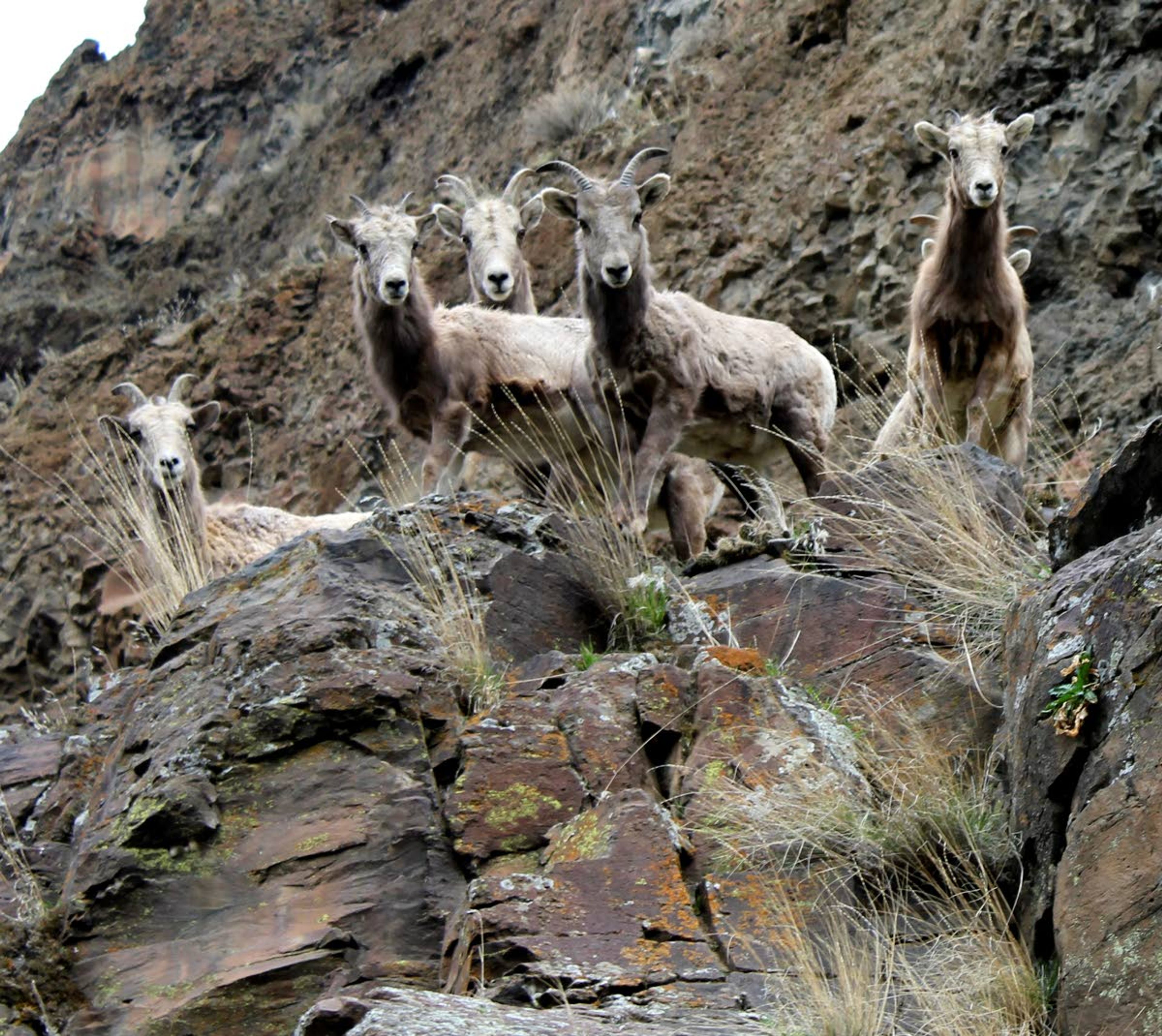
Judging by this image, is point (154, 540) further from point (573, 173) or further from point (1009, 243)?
point (1009, 243)

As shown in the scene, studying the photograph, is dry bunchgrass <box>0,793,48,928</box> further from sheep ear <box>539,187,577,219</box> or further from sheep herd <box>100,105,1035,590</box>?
sheep ear <box>539,187,577,219</box>

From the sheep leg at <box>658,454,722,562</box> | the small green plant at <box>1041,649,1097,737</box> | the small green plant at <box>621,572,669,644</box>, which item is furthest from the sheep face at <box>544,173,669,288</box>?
the small green plant at <box>1041,649,1097,737</box>

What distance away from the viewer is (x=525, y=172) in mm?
13461

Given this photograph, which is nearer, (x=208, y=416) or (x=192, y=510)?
(x=192, y=510)

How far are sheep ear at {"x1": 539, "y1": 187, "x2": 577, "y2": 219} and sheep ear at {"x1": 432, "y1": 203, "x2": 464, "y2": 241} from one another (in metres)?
3.17

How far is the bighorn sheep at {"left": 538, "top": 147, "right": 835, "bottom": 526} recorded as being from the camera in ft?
30.5

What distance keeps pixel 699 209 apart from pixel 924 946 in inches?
470

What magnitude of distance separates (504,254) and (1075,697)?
8941 millimetres

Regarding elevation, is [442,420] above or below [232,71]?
below

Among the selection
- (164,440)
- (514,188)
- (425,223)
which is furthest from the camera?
(514,188)

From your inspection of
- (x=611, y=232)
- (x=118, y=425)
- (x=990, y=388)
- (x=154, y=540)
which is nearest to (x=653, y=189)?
(x=611, y=232)

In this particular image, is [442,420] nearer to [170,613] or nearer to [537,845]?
[170,613]

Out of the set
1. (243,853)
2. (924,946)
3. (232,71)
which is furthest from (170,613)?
(232,71)

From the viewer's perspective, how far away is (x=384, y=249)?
10.9 meters
